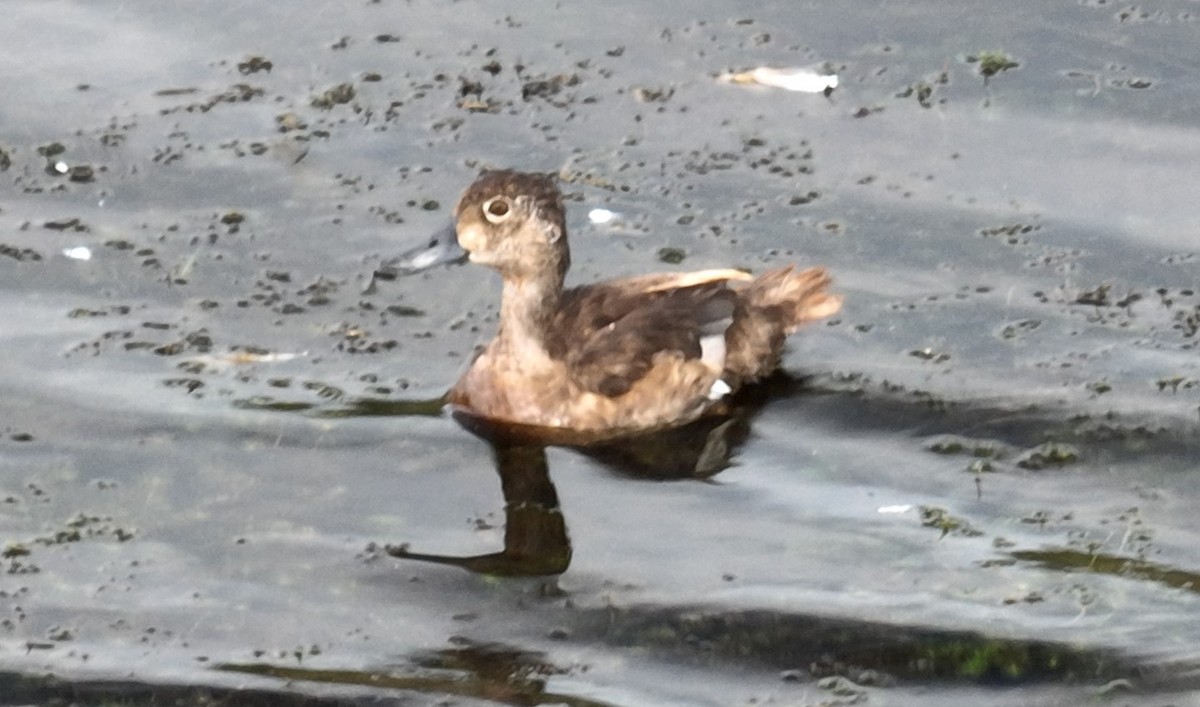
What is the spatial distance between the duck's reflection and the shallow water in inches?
1.1

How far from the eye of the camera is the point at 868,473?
7332 mm

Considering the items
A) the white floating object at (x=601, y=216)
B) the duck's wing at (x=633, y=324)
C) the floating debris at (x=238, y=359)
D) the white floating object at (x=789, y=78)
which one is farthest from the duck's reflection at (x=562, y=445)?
the white floating object at (x=789, y=78)

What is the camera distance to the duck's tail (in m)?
7.84

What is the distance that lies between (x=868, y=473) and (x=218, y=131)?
356cm

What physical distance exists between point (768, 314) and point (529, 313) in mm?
903

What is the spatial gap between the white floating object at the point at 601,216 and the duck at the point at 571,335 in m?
0.98

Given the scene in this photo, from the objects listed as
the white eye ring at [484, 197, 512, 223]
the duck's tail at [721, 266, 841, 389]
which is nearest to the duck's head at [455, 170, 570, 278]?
the white eye ring at [484, 197, 512, 223]

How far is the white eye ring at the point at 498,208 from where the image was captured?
7.57 metres

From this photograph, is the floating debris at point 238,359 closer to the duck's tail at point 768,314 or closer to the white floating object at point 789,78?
the duck's tail at point 768,314

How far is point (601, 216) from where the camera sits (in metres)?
8.77

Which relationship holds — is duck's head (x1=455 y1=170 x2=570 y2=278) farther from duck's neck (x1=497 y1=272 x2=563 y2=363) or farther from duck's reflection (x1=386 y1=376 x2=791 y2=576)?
duck's reflection (x1=386 y1=376 x2=791 y2=576)

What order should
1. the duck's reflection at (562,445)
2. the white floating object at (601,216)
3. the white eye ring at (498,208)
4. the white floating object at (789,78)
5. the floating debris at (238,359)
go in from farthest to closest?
1. the white floating object at (789,78)
2. the white floating object at (601,216)
3. the floating debris at (238,359)
4. the white eye ring at (498,208)
5. the duck's reflection at (562,445)

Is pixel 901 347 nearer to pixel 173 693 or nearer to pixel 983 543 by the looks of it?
pixel 983 543

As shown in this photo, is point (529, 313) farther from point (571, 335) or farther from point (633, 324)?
point (633, 324)
